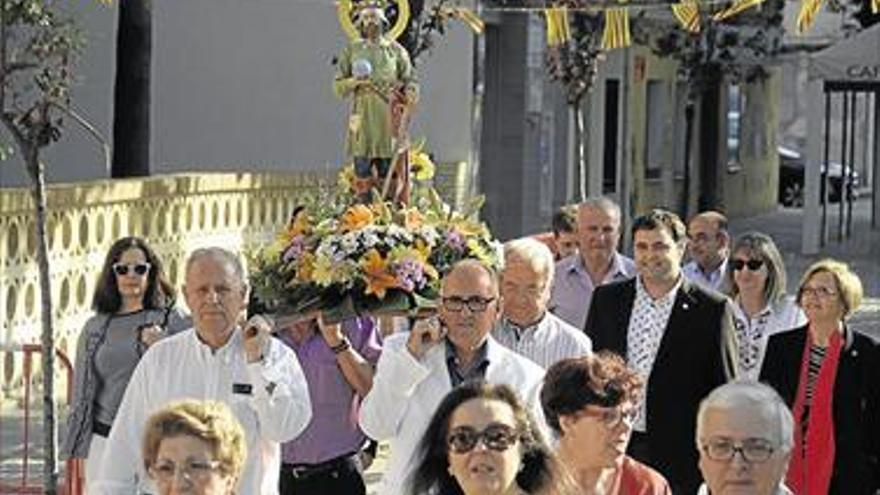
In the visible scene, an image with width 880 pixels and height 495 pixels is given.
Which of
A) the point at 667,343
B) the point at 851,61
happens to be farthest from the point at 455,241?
the point at 851,61

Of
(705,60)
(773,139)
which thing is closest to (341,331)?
(705,60)

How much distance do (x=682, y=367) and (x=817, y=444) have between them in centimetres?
64

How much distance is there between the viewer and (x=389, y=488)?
24.6 feet

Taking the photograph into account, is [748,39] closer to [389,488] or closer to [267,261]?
[267,261]

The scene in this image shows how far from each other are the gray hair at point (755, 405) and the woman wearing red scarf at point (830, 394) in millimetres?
3247

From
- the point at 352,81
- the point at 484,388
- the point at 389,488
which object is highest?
the point at 352,81

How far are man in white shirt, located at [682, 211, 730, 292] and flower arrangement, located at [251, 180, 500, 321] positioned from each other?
1.82m

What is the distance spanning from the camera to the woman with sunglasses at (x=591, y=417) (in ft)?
21.1

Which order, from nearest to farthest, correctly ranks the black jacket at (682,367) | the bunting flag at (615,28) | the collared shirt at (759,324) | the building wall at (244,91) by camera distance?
the black jacket at (682,367) < the collared shirt at (759,324) < the bunting flag at (615,28) < the building wall at (244,91)

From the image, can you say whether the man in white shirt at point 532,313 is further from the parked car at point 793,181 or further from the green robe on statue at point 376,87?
the parked car at point 793,181

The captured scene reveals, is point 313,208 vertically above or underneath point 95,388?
above

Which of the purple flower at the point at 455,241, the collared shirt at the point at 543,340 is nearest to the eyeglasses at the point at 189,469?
the collared shirt at the point at 543,340

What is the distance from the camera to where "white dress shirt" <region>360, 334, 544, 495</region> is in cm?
754

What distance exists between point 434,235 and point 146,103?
12.2 meters
